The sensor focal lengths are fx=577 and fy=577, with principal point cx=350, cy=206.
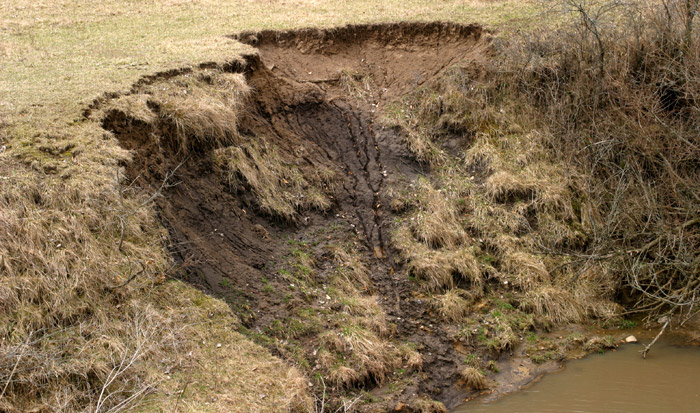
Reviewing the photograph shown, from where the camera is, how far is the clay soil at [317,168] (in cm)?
774

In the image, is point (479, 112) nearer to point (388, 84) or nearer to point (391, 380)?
point (388, 84)

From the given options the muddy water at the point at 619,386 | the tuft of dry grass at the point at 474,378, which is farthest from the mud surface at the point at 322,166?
the muddy water at the point at 619,386

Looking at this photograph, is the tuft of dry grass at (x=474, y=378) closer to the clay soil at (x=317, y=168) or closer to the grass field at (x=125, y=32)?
the clay soil at (x=317, y=168)

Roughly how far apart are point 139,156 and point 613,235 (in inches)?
291

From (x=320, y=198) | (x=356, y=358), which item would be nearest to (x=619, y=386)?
(x=356, y=358)

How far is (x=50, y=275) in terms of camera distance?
6.32 metres

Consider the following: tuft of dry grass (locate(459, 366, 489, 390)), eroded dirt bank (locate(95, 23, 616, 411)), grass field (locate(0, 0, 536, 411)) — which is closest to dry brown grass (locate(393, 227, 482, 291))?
eroded dirt bank (locate(95, 23, 616, 411))

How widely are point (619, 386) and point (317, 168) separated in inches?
237

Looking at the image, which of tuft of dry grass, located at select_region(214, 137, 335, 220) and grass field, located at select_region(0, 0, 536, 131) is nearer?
grass field, located at select_region(0, 0, 536, 131)

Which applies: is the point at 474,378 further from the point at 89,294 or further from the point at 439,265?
the point at 89,294

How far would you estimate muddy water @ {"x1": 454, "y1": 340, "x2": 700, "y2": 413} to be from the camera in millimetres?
6820

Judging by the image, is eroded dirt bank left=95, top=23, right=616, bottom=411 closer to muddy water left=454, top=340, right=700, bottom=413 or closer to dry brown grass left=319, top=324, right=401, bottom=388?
dry brown grass left=319, top=324, right=401, bottom=388

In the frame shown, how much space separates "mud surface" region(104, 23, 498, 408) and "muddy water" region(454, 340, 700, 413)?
0.83 meters

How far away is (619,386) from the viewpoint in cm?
723
